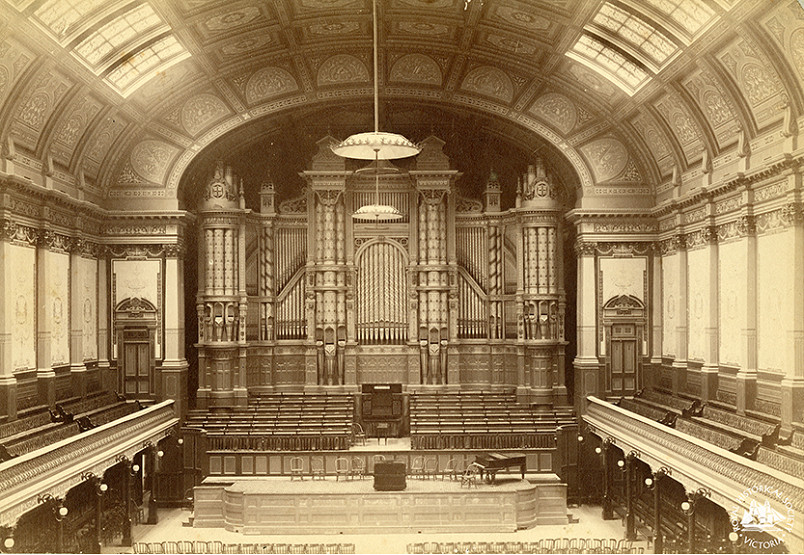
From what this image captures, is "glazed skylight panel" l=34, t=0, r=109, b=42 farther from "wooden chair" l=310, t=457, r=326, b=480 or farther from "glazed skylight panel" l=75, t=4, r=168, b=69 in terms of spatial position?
"wooden chair" l=310, t=457, r=326, b=480

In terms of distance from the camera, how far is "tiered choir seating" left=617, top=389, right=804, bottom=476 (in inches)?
615

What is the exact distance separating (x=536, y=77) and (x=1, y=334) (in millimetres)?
15833

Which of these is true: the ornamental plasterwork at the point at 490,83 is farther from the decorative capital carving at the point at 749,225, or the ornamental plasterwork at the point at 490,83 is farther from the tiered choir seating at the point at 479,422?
the tiered choir seating at the point at 479,422

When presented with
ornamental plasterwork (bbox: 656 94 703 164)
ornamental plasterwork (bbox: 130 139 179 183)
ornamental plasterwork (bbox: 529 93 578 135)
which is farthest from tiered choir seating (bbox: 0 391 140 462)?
ornamental plasterwork (bbox: 656 94 703 164)

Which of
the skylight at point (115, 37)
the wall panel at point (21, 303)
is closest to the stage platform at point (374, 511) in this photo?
the wall panel at point (21, 303)

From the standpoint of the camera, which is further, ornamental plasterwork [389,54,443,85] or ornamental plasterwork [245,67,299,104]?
ornamental plasterwork [245,67,299,104]

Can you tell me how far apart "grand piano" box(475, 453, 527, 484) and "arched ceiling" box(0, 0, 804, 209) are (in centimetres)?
883

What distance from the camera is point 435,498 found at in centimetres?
2161

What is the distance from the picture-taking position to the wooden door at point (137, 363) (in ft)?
84.9

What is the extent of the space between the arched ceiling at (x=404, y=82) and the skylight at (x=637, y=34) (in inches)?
2.1

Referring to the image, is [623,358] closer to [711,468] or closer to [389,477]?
[389,477]

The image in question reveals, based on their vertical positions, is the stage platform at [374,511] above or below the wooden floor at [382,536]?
above

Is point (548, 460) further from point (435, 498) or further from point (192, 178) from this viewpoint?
point (192, 178)

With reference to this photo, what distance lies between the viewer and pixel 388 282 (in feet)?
91.8
